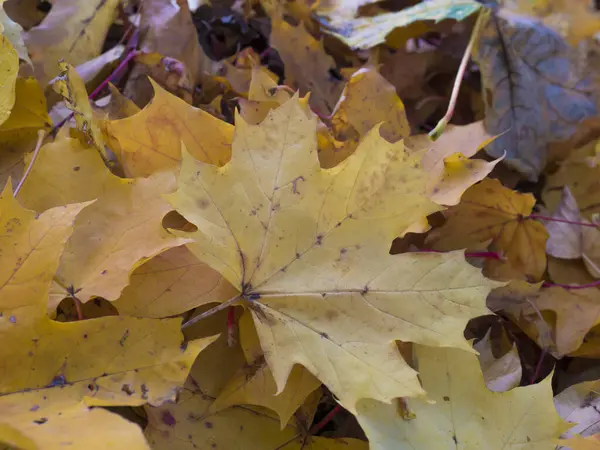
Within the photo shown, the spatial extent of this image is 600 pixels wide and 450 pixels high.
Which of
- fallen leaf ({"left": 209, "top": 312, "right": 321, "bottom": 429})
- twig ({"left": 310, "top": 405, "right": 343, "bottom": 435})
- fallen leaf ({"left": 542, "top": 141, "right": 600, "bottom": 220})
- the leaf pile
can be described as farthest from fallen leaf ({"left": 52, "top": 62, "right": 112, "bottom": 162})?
fallen leaf ({"left": 542, "top": 141, "right": 600, "bottom": 220})

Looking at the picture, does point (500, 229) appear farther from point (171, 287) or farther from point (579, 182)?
point (171, 287)

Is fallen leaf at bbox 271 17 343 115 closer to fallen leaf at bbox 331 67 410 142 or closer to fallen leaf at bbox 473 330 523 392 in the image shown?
fallen leaf at bbox 331 67 410 142

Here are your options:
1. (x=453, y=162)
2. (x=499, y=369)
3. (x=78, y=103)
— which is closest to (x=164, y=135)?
(x=78, y=103)

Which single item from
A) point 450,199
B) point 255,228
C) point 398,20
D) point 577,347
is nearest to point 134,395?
point 255,228

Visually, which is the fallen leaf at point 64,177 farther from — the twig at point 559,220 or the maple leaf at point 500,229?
the twig at point 559,220

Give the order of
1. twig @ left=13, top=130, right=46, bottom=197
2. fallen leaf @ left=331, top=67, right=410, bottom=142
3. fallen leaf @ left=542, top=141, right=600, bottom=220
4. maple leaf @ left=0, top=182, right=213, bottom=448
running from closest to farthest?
1. maple leaf @ left=0, top=182, right=213, bottom=448
2. twig @ left=13, top=130, right=46, bottom=197
3. fallen leaf @ left=331, top=67, right=410, bottom=142
4. fallen leaf @ left=542, top=141, right=600, bottom=220

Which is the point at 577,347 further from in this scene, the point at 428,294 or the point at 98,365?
the point at 98,365

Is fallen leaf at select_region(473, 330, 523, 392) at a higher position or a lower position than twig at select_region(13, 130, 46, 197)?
lower
